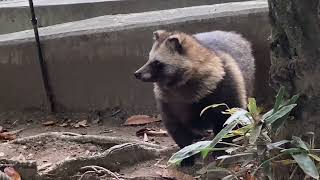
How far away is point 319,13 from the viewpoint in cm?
256

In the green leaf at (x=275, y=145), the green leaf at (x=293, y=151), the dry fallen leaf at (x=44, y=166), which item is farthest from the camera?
the dry fallen leaf at (x=44, y=166)

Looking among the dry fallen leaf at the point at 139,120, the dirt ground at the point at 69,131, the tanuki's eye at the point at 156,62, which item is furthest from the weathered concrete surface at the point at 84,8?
the tanuki's eye at the point at 156,62

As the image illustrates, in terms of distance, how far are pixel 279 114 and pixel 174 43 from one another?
6.14ft

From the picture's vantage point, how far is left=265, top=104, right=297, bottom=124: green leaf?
253cm

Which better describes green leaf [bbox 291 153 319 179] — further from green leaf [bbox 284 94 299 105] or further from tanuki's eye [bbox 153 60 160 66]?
tanuki's eye [bbox 153 60 160 66]

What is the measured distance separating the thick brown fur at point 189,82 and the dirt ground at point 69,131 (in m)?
0.30

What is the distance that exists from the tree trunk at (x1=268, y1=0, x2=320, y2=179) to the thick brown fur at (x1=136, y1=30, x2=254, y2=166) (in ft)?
4.99

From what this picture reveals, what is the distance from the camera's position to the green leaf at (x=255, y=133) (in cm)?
256

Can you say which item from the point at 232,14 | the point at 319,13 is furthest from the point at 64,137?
the point at 319,13

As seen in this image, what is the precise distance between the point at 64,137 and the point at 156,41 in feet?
2.97

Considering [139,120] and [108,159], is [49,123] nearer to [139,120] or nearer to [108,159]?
[139,120]

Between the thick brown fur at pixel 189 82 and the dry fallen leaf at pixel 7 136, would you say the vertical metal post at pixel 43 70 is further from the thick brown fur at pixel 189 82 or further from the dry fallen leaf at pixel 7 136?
the thick brown fur at pixel 189 82

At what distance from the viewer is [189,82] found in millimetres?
4398

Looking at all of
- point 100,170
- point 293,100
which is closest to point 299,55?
point 293,100
